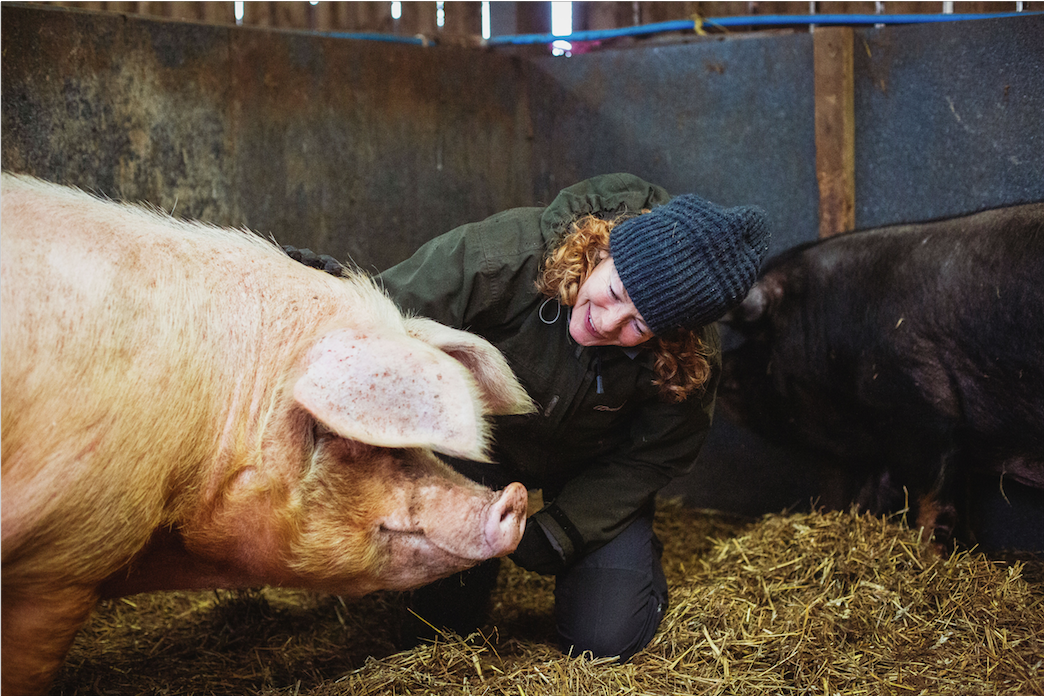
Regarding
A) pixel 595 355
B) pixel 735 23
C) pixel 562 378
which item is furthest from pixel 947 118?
pixel 562 378

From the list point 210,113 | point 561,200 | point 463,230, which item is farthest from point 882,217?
point 210,113

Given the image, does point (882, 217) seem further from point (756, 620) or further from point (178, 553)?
point (178, 553)

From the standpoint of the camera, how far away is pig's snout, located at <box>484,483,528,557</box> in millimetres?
2219

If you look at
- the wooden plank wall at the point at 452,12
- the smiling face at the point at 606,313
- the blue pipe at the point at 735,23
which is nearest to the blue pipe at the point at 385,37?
the wooden plank wall at the point at 452,12

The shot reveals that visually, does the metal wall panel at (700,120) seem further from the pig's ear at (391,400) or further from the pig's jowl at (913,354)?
the pig's ear at (391,400)

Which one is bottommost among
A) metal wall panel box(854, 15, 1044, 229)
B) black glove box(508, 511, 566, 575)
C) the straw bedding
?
the straw bedding

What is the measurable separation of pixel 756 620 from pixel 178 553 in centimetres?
177

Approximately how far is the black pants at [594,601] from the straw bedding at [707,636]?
72 mm

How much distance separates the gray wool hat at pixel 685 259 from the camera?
238 centimetres

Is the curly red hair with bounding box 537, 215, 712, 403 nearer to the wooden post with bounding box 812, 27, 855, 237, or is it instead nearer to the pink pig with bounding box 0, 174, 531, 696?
the pink pig with bounding box 0, 174, 531, 696

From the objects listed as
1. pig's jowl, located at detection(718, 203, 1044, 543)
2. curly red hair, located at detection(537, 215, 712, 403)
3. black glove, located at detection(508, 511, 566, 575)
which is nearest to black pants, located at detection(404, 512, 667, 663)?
black glove, located at detection(508, 511, 566, 575)

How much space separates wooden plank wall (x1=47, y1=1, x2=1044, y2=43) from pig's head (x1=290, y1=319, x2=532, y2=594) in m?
2.79

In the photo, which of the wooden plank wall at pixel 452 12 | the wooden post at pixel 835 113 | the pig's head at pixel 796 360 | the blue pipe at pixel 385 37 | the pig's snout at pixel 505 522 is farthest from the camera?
the blue pipe at pixel 385 37

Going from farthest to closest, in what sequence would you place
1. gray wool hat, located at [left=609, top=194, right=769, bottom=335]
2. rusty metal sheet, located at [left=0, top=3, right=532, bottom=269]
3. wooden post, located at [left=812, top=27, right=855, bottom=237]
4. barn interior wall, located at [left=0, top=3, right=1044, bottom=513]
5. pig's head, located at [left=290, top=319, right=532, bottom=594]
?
1. wooden post, located at [left=812, top=27, right=855, bottom=237]
2. barn interior wall, located at [left=0, top=3, right=1044, bottom=513]
3. rusty metal sheet, located at [left=0, top=3, right=532, bottom=269]
4. gray wool hat, located at [left=609, top=194, right=769, bottom=335]
5. pig's head, located at [left=290, top=319, right=532, bottom=594]
